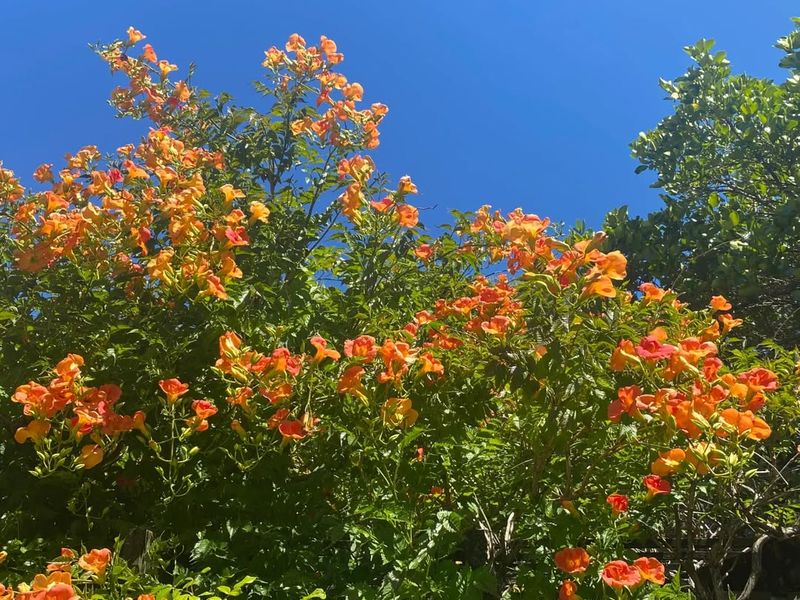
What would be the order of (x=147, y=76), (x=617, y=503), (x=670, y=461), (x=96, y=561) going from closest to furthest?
(x=96, y=561) < (x=670, y=461) < (x=617, y=503) < (x=147, y=76)

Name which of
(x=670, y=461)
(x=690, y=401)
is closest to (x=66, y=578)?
(x=670, y=461)

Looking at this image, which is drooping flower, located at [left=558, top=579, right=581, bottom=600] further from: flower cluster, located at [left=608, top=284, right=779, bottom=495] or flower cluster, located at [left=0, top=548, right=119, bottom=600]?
flower cluster, located at [left=0, top=548, right=119, bottom=600]

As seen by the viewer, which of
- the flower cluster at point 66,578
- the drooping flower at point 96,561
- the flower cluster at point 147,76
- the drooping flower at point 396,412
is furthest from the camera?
the flower cluster at point 147,76

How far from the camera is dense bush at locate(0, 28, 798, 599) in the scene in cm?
220

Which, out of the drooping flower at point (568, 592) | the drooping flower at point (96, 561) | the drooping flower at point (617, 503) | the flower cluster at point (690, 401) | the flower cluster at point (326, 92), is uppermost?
the flower cluster at point (326, 92)

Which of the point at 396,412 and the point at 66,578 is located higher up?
the point at 396,412

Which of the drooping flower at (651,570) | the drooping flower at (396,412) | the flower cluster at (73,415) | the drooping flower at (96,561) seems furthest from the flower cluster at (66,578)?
the drooping flower at (651,570)

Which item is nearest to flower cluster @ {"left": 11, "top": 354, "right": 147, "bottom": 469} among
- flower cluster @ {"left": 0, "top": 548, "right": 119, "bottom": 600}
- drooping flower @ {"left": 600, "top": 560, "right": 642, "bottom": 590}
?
flower cluster @ {"left": 0, "top": 548, "right": 119, "bottom": 600}

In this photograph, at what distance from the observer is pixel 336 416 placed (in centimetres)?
251

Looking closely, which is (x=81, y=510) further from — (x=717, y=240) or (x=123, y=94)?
(x=717, y=240)

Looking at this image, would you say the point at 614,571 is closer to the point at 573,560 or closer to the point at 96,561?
the point at 573,560

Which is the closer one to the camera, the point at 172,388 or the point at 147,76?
the point at 172,388

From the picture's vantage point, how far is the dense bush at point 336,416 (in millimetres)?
2203

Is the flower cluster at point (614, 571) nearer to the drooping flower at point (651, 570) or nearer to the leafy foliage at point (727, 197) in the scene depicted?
the drooping flower at point (651, 570)
